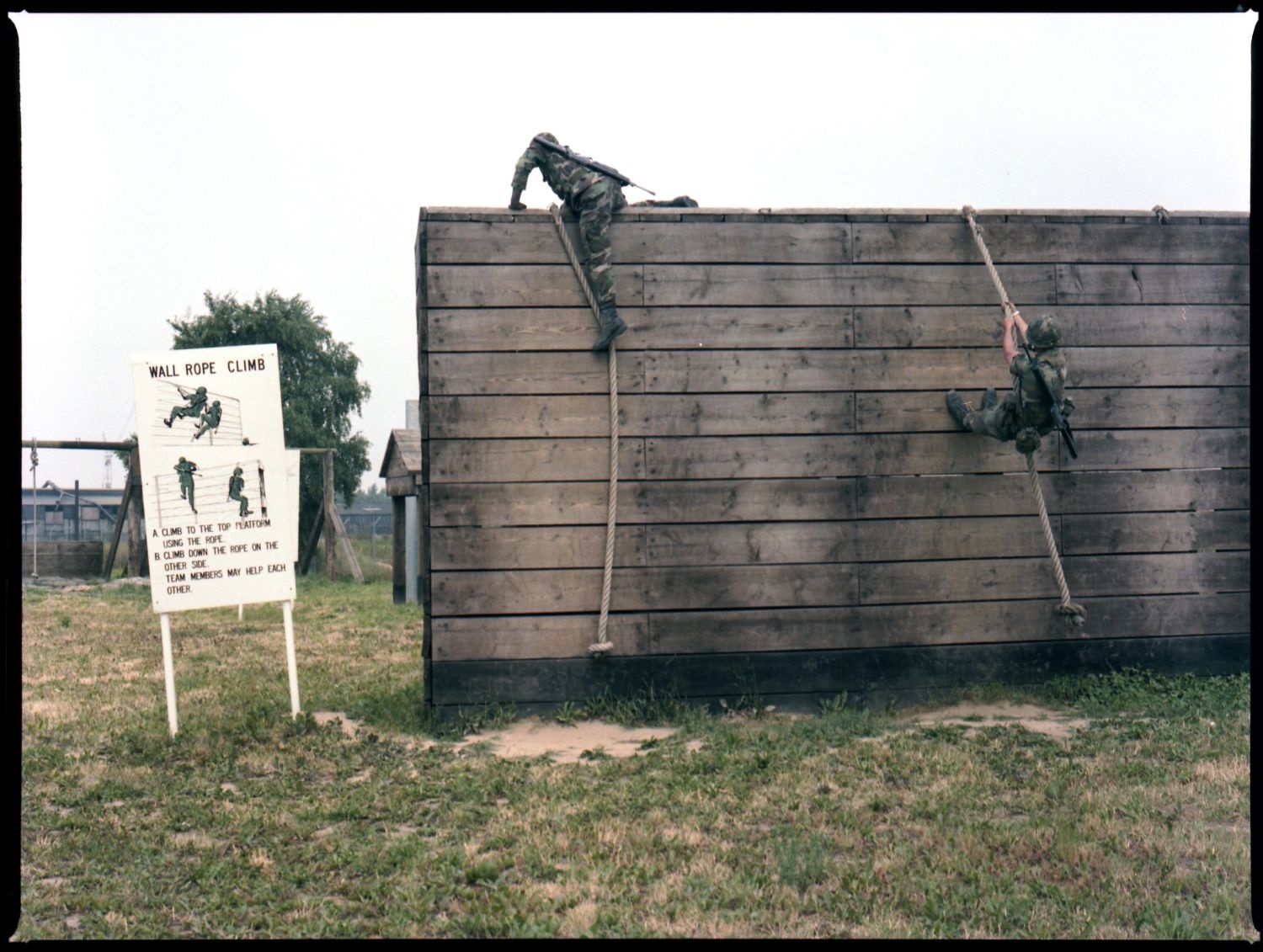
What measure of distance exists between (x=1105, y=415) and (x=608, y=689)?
3921mm

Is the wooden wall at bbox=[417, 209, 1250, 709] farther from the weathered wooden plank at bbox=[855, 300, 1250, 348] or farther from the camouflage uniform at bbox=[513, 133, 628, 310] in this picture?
the camouflage uniform at bbox=[513, 133, 628, 310]

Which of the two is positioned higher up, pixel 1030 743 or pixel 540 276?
pixel 540 276

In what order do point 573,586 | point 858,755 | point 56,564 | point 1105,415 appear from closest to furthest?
point 858,755 → point 573,586 → point 1105,415 → point 56,564

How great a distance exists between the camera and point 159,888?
4188 millimetres

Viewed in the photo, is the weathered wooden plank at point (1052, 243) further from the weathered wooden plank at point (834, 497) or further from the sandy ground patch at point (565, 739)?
the sandy ground patch at point (565, 739)

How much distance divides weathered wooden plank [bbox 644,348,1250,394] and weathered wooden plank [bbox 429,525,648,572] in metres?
1.04

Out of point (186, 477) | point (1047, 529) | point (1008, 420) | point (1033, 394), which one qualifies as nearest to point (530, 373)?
point (186, 477)

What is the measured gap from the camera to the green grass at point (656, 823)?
3.81m

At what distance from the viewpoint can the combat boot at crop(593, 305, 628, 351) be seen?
675 cm

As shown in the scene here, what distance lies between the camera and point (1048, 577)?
23.5ft

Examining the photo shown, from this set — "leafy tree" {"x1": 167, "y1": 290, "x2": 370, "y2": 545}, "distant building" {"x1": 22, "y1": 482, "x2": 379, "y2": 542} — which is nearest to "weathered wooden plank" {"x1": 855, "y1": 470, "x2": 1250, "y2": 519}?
"leafy tree" {"x1": 167, "y1": 290, "x2": 370, "y2": 545}

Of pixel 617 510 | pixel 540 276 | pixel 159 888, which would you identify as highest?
pixel 540 276

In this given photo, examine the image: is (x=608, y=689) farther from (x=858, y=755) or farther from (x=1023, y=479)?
(x=1023, y=479)
